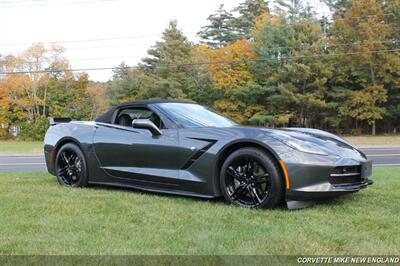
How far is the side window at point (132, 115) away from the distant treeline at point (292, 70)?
28236 millimetres

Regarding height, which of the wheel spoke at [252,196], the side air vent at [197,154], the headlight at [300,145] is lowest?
the wheel spoke at [252,196]

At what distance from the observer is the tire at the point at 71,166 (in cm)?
602

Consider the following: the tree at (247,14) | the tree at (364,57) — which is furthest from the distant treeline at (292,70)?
the tree at (247,14)

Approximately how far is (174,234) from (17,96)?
161ft

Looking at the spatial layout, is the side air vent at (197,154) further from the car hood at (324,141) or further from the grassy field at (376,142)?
the grassy field at (376,142)

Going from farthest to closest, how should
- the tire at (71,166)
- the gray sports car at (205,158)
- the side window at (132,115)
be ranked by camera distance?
the tire at (71,166), the side window at (132,115), the gray sports car at (205,158)

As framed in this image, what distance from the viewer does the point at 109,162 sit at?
5.68 meters

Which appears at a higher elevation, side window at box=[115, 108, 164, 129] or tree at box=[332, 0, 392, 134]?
tree at box=[332, 0, 392, 134]

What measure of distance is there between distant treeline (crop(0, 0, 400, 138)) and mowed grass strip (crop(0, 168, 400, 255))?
29.4m

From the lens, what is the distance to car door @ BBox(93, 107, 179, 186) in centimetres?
507

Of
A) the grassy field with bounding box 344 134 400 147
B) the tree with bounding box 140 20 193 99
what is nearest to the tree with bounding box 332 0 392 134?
the grassy field with bounding box 344 134 400 147

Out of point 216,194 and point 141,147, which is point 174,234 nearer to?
point 216,194

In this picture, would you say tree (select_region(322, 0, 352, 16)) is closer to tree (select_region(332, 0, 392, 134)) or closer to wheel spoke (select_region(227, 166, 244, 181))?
tree (select_region(332, 0, 392, 134))

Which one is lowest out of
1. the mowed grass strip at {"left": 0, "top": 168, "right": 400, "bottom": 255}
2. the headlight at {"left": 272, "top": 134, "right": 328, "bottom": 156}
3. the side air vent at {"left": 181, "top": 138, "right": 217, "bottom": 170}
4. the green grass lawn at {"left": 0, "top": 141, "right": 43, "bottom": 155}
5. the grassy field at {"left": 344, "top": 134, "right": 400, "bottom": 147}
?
the green grass lawn at {"left": 0, "top": 141, "right": 43, "bottom": 155}
